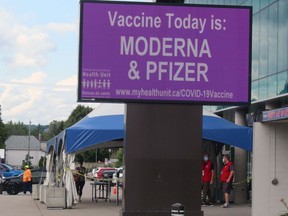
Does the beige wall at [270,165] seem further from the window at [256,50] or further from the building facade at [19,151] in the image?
the building facade at [19,151]

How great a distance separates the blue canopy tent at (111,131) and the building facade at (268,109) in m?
0.77

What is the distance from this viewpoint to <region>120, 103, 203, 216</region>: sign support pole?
45.0ft

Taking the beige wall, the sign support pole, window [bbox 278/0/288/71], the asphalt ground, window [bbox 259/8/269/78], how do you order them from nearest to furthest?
the beige wall < the sign support pole < the asphalt ground < window [bbox 278/0/288/71] < window [bbox 259/8/269/78]

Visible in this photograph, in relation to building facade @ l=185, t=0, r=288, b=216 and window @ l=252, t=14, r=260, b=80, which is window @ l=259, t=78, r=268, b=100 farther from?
window @ l=252, t=14, r=260, b=80

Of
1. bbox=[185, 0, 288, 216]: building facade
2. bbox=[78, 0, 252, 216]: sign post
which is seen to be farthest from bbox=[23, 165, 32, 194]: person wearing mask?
bbox=[78, 0, 252, 216]: sign post

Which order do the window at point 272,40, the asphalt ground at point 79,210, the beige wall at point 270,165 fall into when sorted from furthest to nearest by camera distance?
the window at point 272,40 < the asphalt ground at point 79,210 < the beige wall at point 270,165

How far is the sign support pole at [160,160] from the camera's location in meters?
13.7

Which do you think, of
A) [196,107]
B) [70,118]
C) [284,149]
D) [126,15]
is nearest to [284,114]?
[284,149]

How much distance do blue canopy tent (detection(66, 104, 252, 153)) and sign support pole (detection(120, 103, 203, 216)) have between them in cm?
611

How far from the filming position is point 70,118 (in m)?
113

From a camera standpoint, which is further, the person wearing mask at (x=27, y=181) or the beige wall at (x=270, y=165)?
the person wearing mask at (x=27, y=181)

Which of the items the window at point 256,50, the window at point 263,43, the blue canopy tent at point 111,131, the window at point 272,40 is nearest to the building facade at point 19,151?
the window at point 256,50

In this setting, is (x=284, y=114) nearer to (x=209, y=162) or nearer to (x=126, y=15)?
(x=126, y=15)

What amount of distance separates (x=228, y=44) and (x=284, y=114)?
6.54 ft
